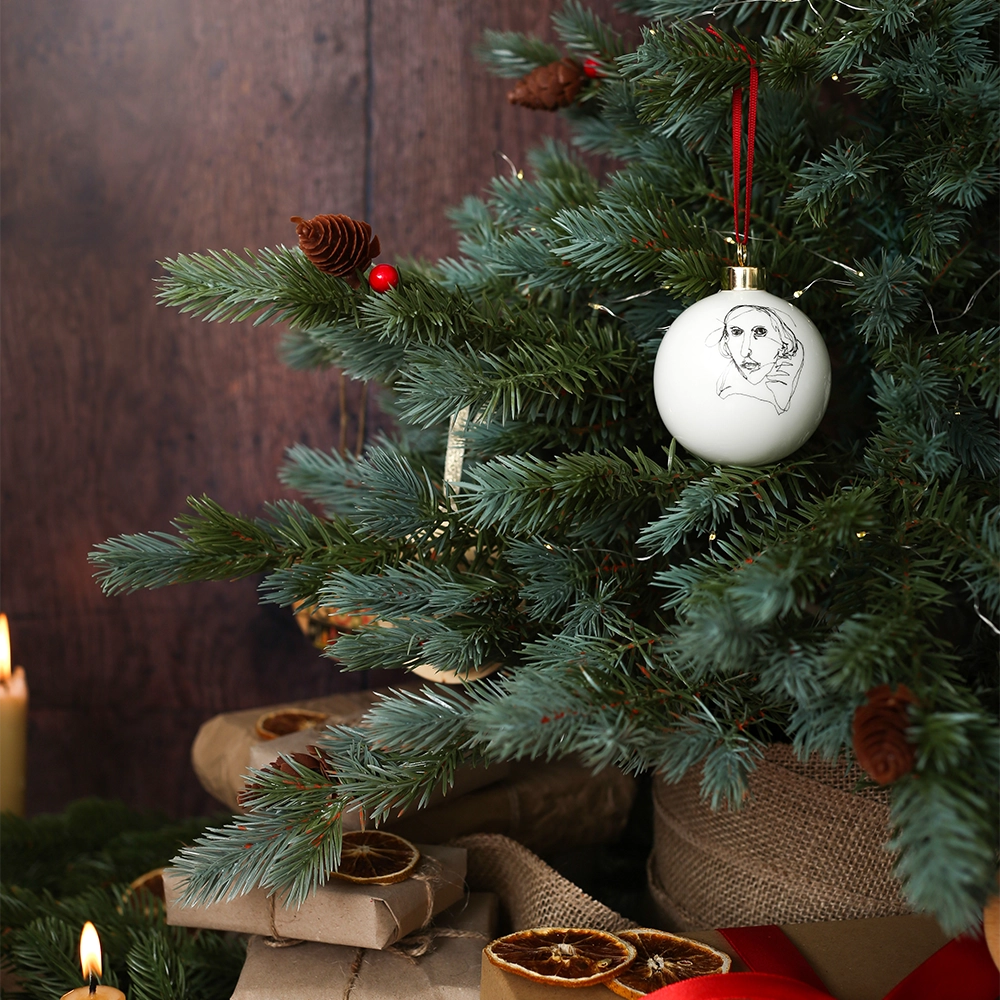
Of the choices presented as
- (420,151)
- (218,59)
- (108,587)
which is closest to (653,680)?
(108,587)

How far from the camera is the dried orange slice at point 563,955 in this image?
492mm

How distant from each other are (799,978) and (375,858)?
267 mm

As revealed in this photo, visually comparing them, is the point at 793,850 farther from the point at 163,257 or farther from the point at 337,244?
the point at 163,257

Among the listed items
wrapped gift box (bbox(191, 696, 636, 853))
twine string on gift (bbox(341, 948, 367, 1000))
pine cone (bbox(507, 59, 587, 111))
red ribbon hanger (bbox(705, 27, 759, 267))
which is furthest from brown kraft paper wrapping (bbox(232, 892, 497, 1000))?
pine cone (bbox(507, 59, 587, 111))

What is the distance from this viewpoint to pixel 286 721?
79 cm

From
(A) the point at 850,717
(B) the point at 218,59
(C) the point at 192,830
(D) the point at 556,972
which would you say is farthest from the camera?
(B) the point at 218,59

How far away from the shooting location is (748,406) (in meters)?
0.46

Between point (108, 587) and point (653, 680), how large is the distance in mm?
341

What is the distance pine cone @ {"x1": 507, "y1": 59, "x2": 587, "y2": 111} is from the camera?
0.66 meters

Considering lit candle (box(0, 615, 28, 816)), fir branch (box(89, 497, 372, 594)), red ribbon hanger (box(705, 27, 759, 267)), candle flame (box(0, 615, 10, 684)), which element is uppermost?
red ribbon hanger (box(705, 27, 759, 267))

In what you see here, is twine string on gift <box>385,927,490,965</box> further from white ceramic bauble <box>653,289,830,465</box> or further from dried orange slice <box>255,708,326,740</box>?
white ceramic bauble <box>653,289,830,465</box>

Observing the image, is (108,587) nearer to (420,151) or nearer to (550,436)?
(550,436)

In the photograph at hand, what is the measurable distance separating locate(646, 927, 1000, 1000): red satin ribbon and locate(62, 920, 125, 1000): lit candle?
32 cm

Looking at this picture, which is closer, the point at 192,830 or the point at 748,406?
the point at 748,406
